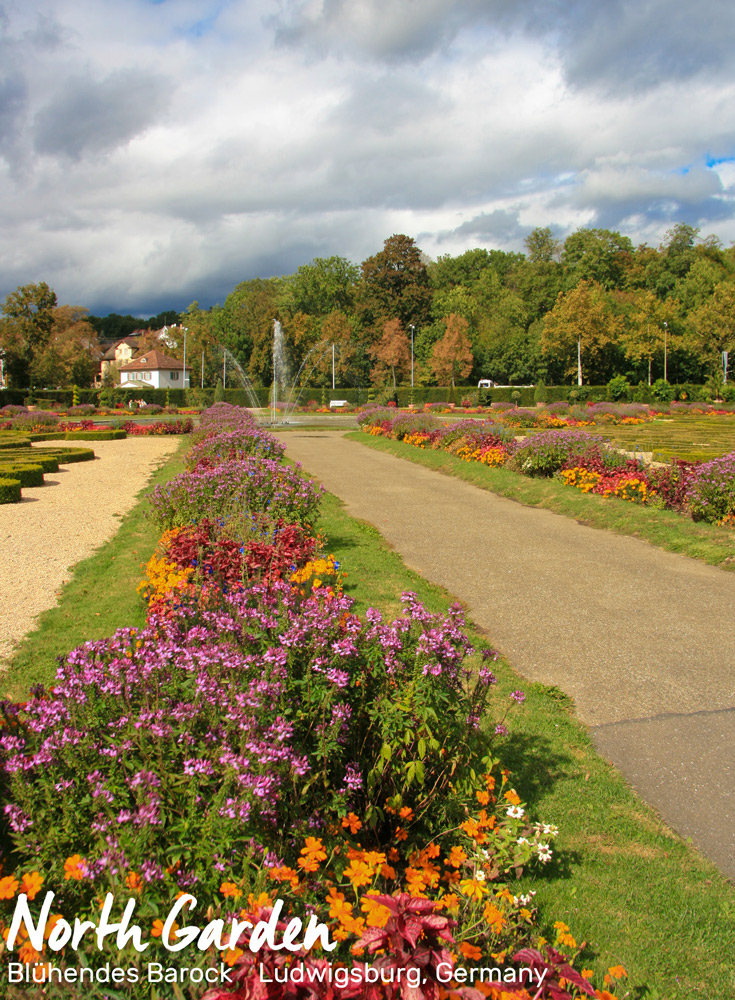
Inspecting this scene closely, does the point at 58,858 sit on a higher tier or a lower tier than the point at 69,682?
lower

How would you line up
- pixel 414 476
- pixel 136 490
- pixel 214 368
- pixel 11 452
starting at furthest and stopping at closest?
1. pixel 214 368
2. pixel 11 452
3. pixel 414 476
4. pixel 136 490

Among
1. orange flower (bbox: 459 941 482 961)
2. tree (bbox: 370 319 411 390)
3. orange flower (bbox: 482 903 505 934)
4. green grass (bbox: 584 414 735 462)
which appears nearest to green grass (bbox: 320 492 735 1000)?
orange flower (bbox: 482 903 505 934)

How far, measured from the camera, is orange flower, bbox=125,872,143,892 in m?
1.66

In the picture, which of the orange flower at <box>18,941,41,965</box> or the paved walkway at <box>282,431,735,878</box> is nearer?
the orange flower at <box>18,941,41,965</box>

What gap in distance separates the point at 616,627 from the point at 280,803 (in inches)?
141

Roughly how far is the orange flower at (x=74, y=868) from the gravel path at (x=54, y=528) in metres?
3.01

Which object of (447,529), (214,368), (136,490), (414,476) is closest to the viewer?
Result: (447,529)

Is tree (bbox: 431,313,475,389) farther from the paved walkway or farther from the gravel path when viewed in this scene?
the paved walkway

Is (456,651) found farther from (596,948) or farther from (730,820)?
Answer: (730,820)

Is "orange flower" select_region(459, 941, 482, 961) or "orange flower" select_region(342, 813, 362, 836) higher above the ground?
"orange flower" select_region(342, 813, 362, 836)

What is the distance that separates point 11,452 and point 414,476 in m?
9.38

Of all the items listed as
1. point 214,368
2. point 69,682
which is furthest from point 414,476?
point 214,368

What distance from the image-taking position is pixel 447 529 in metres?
8.16

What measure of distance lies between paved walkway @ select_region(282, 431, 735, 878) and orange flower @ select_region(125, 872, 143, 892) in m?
2.12
